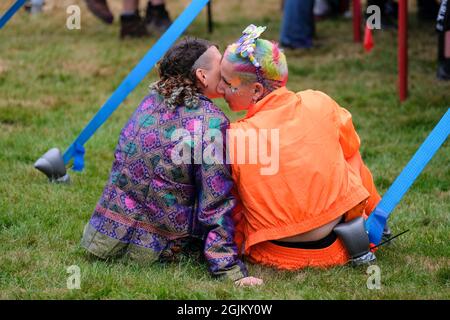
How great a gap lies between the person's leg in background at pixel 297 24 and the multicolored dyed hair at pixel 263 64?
437 cm

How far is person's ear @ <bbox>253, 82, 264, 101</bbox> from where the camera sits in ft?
10.9

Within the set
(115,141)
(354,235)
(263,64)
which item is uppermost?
(263,64)

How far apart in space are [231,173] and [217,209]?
15cm

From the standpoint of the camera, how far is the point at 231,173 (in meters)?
3.31

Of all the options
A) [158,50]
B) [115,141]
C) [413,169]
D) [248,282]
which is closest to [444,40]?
[115,141]

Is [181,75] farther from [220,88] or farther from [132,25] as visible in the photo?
[132,25]

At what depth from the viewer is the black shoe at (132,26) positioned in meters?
7.97

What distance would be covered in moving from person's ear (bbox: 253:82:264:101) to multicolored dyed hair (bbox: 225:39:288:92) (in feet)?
0.05

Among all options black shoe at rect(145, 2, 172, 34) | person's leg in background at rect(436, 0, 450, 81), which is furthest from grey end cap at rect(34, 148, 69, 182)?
black shoe at rect(145, 2, 172, 34)

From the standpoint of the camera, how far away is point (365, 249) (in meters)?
3.32

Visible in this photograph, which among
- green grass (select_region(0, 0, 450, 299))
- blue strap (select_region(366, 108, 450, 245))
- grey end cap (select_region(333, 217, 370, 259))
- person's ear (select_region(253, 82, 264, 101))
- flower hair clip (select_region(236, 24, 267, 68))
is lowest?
green grass (select_region(0, 0, 450, 299))

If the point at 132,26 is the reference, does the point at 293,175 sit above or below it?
above

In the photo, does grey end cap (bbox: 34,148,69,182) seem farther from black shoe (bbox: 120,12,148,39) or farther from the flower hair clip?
black shoe (bbox: 120,12,148,39)

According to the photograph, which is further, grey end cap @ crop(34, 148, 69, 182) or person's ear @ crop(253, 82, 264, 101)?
grey end cap @ crop(34, 148, 69, 182)
